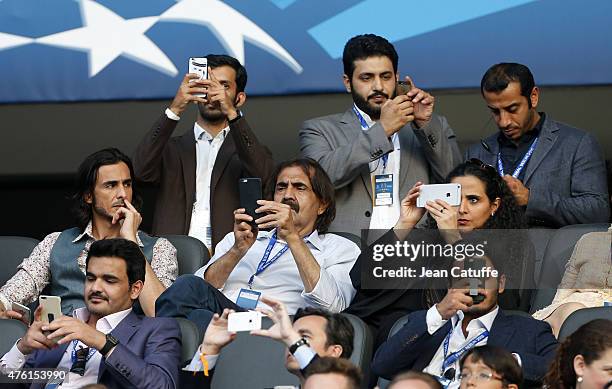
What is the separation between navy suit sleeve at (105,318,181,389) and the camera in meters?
5.30

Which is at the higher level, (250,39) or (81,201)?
(250,39)

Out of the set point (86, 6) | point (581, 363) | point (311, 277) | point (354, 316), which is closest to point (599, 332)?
point (581, 363)

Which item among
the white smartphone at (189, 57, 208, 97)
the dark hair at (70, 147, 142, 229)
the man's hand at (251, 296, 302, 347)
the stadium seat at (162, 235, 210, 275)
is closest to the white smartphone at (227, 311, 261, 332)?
the man's hand at (251, 296, 302, 347)

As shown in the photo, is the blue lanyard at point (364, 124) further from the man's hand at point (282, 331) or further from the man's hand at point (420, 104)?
the man's hand at point (282, 331)

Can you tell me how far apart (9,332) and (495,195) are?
202 cm

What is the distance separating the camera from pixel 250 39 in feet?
25.5

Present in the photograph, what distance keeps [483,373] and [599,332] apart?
0.40m

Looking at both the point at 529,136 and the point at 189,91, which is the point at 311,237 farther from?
the point at 529,136

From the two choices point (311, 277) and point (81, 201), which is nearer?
point (311, 277)

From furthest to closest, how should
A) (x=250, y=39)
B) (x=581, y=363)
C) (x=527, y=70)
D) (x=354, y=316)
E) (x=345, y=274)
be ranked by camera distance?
(x=250, y=39) → (x=527, y=70) → (x=345, y=274) → (x=354, y=316) → (x=581, y=363)

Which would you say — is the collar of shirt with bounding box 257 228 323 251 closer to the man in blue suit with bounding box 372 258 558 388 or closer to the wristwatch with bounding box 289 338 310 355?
the man in blue suit with bounding box 372 258 558 388

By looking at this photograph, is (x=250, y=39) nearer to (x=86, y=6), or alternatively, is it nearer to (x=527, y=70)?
(x=86, y=6)

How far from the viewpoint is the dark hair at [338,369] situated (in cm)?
473

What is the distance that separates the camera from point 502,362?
16.0 ft
